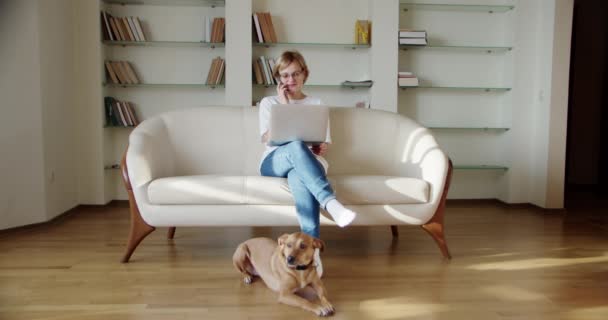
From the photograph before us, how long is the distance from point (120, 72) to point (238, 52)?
1031 millimetres

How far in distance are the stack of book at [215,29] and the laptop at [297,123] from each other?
1928 mm

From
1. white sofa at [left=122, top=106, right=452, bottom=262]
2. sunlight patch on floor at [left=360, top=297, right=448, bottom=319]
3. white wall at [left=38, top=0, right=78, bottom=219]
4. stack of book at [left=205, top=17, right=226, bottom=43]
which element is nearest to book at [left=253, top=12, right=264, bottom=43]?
stack of book at [left=205, top=17, right=226, bottom=43]

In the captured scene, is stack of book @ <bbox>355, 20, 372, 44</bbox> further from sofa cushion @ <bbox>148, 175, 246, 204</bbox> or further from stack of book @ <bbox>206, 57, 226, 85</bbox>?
sofa cushion @ <bbox>148, 175, 246, 204</bbox>

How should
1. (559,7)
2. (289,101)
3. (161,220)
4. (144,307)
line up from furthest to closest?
(559,7)
(289,101)
(161,220)
(144,307)

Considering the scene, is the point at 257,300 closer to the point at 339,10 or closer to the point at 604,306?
the point at 604,306

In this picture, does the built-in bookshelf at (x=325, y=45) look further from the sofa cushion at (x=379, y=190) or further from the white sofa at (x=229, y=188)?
the sofa cushion at (x=379, y=190)

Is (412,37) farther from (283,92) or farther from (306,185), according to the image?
(306,185)

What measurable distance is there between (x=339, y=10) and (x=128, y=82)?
1950mm

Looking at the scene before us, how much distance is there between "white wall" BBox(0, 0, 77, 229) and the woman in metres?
1.72

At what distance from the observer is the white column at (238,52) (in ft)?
13.2

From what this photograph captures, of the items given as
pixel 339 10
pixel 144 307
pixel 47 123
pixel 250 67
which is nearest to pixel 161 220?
pixel 144 307

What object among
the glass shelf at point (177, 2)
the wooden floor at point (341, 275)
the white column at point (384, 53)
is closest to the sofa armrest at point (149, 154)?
the wooden floor at point (341, 275)

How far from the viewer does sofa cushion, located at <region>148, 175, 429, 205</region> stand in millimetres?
2418

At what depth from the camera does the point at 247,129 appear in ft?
10.0
